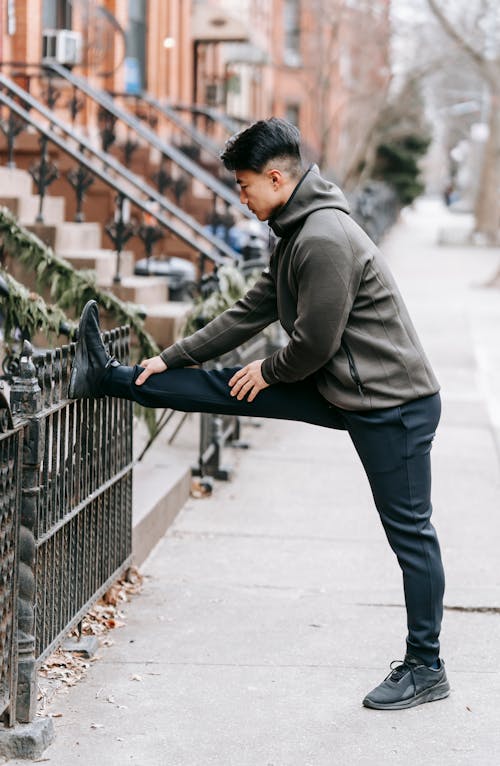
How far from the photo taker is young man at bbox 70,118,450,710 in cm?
404

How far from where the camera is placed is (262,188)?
→ 4.14m

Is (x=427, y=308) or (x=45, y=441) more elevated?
(x=45, y=441)

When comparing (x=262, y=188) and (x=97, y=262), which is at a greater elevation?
(x=262, y=188)

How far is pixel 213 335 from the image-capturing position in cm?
461

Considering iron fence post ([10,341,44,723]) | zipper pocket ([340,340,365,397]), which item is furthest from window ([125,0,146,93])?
iron fence post ([10,341,44,723])

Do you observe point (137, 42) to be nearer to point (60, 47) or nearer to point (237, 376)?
point (60, 47)

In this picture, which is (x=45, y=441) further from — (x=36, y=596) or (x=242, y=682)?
(x=242, y=682)

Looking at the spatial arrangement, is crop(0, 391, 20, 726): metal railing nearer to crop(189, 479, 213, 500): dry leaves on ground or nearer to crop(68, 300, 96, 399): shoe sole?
crop(68, 300, 96, 399): shoe sole

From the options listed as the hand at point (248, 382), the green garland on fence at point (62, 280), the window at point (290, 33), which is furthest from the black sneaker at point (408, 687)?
the window at point (290, 33)

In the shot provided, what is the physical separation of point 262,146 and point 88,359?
957 millimetres

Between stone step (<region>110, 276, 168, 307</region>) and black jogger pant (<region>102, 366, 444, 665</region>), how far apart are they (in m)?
5.90

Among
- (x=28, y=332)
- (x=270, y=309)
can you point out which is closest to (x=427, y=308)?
(x=28, y=332)

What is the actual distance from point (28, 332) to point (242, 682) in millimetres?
2647

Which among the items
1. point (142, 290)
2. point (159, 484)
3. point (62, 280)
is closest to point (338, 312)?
point (159, 484)
